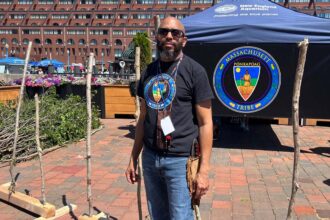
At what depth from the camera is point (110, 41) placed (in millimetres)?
90625

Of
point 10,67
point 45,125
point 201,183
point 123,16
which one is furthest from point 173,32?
point 123,16

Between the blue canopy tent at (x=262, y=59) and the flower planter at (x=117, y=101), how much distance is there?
3.69 m

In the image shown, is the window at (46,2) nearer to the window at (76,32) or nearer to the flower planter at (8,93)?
the window at (76,32)

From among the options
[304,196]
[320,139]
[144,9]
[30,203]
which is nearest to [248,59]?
[320,139]

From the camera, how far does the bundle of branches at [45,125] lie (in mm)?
6674

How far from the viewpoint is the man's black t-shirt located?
105 inches

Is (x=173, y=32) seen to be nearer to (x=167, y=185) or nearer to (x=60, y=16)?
(x=167, y=185)

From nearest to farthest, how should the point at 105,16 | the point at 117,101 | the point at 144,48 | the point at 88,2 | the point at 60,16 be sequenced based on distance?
the point at 144,48 → the point at 117,101 → the point at 105,16 → the point at 60,16 → the point at 88,2

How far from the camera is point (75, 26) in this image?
91.3 meters

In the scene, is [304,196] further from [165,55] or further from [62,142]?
[62,142]

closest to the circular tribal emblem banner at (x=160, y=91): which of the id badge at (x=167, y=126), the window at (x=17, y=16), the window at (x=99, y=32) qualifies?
the id badge at (x=167, y=126)

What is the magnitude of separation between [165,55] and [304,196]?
10.4ft

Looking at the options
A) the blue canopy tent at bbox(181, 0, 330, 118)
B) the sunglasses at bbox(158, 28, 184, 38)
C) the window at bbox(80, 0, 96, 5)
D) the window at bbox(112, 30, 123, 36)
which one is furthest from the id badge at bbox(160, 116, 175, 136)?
the window at bbox(80, 0, 96, 5)

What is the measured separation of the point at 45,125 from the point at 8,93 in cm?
371
